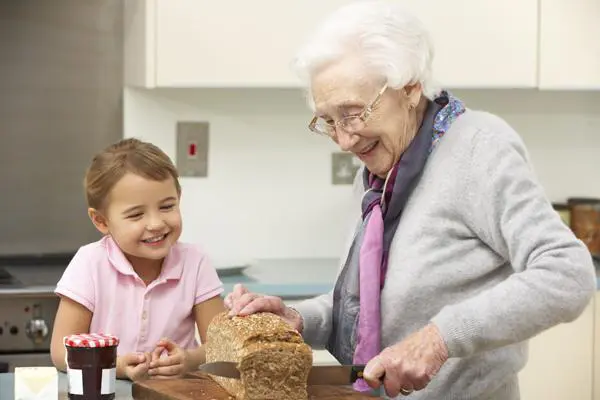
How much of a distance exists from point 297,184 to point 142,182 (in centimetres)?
159

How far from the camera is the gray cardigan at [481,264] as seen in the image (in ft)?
5.86

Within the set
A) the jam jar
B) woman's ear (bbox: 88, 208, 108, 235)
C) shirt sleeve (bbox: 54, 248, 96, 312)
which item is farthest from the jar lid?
woman's ear (bbox: 88, 208, 108, 235)

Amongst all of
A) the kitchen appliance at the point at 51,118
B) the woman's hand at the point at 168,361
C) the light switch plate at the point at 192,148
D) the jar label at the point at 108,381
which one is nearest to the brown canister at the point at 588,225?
the light switch plate at the point at 192,148

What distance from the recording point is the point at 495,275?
1.98 meters

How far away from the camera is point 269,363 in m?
1.81

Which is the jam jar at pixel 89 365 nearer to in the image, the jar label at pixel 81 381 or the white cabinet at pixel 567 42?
the jar label at pixel 81 381

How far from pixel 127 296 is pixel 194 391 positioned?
0.41 metres

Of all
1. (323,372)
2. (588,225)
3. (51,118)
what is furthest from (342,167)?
(323,372)

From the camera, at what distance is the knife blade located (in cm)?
180

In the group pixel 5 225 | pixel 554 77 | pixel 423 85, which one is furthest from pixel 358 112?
pixel 5 225

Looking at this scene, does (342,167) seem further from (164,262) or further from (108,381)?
(108,381)

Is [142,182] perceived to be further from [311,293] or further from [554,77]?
[554,77]

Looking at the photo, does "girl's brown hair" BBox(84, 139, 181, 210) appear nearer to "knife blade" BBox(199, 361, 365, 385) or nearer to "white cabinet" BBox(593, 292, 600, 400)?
"knife blade" BBox(199, 361, 365, 385)

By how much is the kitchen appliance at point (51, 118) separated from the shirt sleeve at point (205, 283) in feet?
4.46
